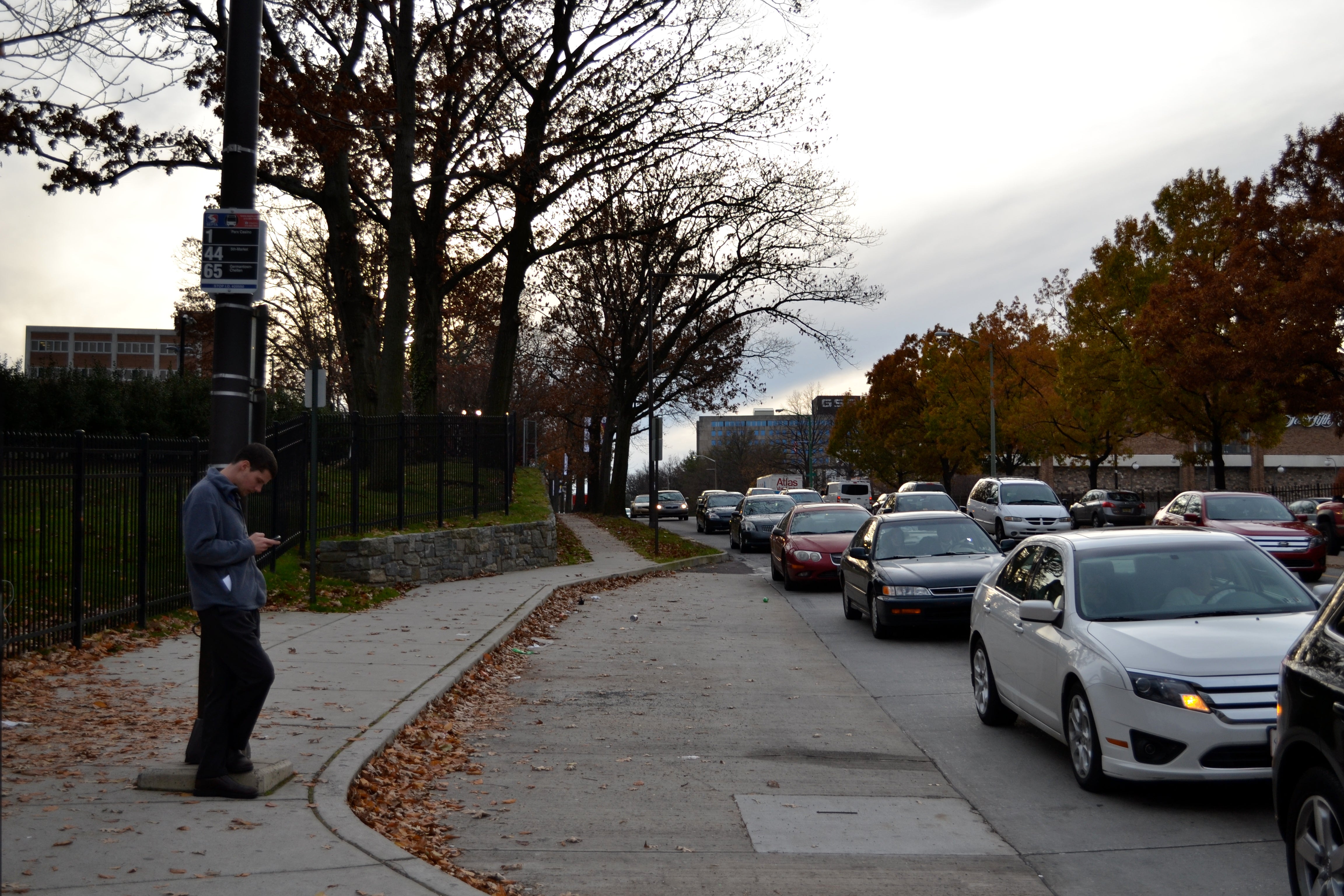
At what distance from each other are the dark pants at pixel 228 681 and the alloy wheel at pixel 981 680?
5.27 metres

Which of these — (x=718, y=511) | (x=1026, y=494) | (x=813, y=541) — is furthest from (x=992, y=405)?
(x=813, y=541)

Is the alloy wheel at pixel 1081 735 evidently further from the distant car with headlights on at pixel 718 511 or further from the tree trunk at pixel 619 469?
the tree trunk at pixel 619 469

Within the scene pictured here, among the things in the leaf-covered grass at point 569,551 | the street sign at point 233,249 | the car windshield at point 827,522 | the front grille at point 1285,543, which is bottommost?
the leaf-covered grass at point 569,551

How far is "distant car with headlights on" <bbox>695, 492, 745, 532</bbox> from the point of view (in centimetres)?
4288

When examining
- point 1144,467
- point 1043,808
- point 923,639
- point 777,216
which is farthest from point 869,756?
point 1144,467

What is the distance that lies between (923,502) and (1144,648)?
22551 millimetres

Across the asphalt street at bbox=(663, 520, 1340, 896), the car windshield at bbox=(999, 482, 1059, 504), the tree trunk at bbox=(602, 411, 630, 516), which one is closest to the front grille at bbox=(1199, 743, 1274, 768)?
the asphalt street at bbox=(663, 520, 1340, 896)

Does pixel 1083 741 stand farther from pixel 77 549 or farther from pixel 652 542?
pixel 652 542

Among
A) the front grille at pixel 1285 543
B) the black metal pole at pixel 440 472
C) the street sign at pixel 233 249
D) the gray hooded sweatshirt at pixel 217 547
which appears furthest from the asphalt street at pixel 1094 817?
the front grille at pixel 1285 543

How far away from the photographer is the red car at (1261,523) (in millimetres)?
19250

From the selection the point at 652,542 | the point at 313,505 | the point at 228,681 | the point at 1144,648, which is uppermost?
the point at 313,505

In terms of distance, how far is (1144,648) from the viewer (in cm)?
643

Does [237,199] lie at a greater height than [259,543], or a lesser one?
greater

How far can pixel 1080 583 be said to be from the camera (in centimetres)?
740
